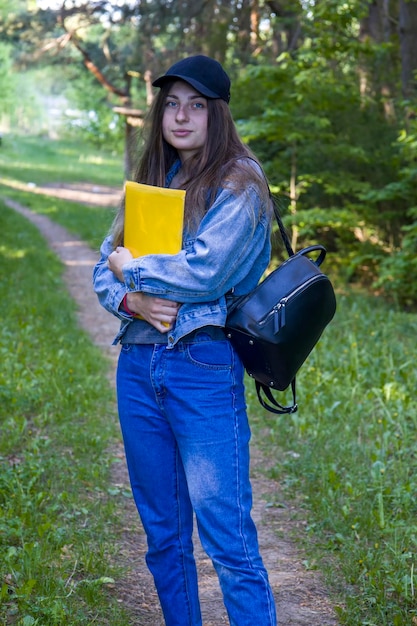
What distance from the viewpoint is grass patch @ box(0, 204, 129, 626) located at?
341 centimetres

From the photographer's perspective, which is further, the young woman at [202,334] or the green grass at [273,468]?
the green grass at [273,468]

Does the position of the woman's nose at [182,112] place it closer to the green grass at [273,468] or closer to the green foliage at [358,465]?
the green grass at [273,468]

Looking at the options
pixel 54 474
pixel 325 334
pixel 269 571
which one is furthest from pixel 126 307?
pixel 325 334

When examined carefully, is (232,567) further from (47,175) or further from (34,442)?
(47,175)

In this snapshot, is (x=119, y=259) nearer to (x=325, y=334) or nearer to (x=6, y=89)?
(x=325, y=334)

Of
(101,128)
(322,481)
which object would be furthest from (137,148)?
(101,128)

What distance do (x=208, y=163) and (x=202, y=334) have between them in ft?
1.77

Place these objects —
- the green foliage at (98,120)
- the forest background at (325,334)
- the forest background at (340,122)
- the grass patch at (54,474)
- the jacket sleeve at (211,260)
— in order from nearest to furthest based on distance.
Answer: the jacket sleeve at (211,260) → the grass patch at (54,474) → the forest background at (325,334) → the forest background at (340,122) → the green foliage at (98,120)

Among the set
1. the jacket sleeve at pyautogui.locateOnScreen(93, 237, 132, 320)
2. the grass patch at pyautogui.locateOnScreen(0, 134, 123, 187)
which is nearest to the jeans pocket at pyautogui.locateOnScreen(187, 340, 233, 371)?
the jacket sleeve at pyautogui.locateOnScreen(93, 237, 132, 320)

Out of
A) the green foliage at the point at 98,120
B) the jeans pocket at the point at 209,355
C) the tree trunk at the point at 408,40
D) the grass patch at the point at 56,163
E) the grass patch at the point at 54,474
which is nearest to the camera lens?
the jeans pocket at the point at 209,355

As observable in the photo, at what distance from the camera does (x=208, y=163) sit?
2650mm

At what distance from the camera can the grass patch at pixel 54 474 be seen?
3.41 meters

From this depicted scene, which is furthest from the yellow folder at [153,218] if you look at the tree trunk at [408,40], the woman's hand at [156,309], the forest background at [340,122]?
the tree trunk at [408,40]

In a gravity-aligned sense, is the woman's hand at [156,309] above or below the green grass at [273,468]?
above
